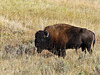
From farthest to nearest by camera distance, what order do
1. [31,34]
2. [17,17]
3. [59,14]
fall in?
[59,14], [17,17], [31,34]

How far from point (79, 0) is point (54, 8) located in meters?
4.94

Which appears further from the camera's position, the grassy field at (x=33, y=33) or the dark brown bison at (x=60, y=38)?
the dark brown bison at (x=60, y=38)

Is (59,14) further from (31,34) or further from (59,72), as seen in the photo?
(59,72)

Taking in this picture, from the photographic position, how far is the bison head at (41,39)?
7.26 meters

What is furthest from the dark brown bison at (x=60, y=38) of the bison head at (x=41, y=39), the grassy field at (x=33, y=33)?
the grassy field at (x=33, y=33)

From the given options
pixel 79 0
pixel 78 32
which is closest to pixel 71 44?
pixel 78 32

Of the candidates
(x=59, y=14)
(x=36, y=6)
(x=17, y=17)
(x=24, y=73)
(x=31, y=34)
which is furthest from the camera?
(x=36, y=6)

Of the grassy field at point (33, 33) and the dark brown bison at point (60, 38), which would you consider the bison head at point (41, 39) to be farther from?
the grassy field at point (33, 33)

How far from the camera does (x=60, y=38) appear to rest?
773 centimetres

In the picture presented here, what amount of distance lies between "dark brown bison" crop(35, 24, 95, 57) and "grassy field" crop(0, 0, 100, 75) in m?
0.31

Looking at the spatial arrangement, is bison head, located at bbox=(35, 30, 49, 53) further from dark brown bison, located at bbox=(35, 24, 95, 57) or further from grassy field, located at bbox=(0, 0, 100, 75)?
grassy field, located at bbox=(0, 0, 100, 75)

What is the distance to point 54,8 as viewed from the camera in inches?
679

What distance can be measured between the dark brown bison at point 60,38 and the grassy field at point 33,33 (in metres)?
0.31

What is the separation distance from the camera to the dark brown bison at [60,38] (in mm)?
7340
